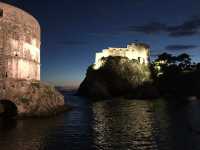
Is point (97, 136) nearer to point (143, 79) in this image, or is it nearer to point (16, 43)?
point (16, 43)

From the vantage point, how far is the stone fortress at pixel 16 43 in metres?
34.6

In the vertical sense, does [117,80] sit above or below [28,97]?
above

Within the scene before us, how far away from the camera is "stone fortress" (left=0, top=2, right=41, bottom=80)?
34.6 m

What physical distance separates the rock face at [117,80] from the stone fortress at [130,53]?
3362mm

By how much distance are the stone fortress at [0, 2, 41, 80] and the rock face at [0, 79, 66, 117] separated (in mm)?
1170

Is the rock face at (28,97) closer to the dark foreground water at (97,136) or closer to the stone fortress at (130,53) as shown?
the dark foreground water at (97,136)

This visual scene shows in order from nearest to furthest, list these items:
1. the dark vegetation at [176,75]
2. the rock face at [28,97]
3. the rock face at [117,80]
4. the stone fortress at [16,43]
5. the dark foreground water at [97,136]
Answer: the dark foreground water at [97,136] → the rock face at [28,97] → the stone fortress at [16,43] → the rock face at [117,80] → the dark vegetation at [176,75]

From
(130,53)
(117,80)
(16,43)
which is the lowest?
(117,80)

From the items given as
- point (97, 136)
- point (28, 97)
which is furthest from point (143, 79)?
point (97, 136)

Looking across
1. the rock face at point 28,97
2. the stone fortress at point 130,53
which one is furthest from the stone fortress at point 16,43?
the stone fortress at point 130,53

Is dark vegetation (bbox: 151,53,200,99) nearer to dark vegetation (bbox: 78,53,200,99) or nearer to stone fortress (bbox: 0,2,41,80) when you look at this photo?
dark vegetation (bbox: 78,53,200,99)

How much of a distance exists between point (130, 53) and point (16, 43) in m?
76.4

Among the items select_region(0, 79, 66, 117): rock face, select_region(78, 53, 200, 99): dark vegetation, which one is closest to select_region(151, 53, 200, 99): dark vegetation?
select_region(78, 53, 200, 99): dark vegetation

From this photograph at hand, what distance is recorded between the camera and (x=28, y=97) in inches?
1411
